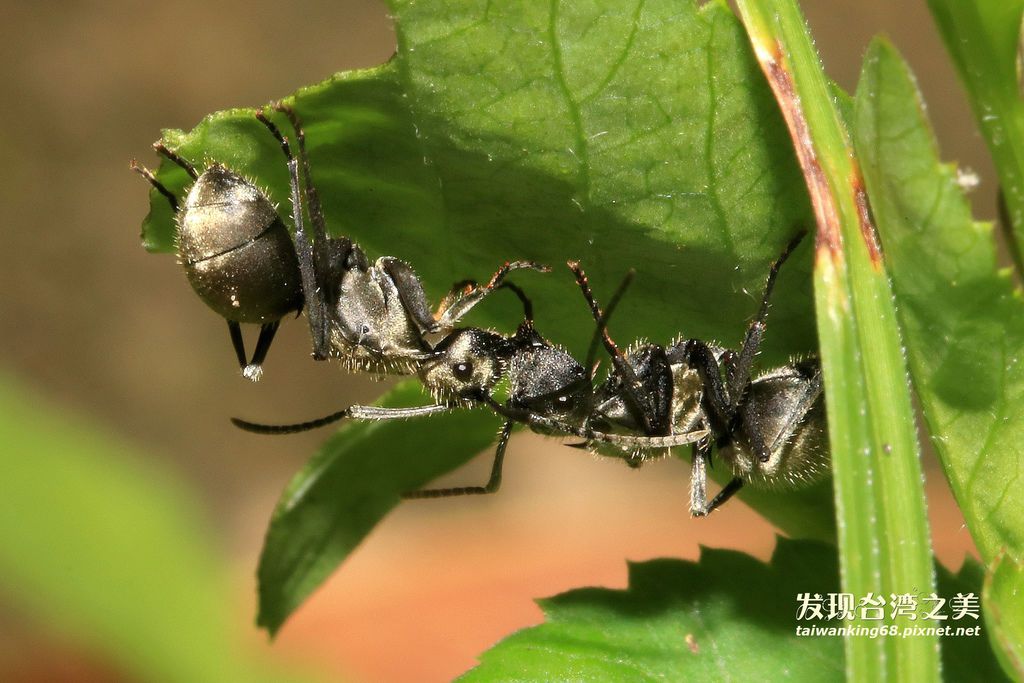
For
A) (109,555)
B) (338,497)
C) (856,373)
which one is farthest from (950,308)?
(109,555)

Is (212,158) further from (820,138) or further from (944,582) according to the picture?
(944,582)

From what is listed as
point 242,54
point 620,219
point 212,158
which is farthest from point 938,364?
point 242,54

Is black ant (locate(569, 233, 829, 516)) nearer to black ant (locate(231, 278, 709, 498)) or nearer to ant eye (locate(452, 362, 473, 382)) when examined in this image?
black ant (locate(231, 278, 709, 498))

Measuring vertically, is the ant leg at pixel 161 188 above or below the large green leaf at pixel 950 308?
above

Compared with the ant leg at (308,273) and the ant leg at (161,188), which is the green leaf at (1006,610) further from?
the ant leg at (161,188)

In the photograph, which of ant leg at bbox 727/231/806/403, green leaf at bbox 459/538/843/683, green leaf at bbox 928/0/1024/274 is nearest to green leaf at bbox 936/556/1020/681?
green leaf at bbox 459/538/843/683

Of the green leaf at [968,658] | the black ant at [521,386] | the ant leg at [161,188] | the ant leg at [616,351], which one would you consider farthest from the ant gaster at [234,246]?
the green leaf at [968,658]

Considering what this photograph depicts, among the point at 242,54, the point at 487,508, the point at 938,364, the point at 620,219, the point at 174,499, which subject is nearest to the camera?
the point at 938,364
